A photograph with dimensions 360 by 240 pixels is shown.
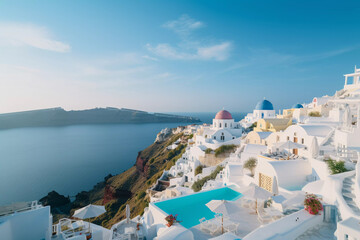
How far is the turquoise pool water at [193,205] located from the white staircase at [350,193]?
4664mm

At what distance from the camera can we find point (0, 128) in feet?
474

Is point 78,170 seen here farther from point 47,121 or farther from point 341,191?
point 47,121

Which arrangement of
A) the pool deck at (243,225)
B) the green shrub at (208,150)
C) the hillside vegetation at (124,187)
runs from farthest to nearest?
1. the hillside vegetation at (124,187)
2. the green shrub at (208,150)
3. the pool deck at (243,225)

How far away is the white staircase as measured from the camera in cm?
533

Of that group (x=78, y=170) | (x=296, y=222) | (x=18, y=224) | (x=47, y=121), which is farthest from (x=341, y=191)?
(x=47, y=121)

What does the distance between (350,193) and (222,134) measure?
78.4ft

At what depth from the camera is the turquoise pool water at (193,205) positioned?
903cm

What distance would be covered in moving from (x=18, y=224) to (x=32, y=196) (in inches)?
1844

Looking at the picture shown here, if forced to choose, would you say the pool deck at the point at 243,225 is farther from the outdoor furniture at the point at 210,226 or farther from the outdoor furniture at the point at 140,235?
the outdoor furniture at the point at 140,235

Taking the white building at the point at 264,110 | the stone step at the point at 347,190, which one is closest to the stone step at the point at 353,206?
the stone step at the point at 347,190

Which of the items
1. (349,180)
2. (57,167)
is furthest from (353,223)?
(57,167)

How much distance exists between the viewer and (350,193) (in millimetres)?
6141

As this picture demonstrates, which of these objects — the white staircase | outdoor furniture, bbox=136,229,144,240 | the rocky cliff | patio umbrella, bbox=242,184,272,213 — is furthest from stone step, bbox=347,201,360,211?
the rocky cliff

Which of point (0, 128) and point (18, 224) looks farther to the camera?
point (0, 128)
